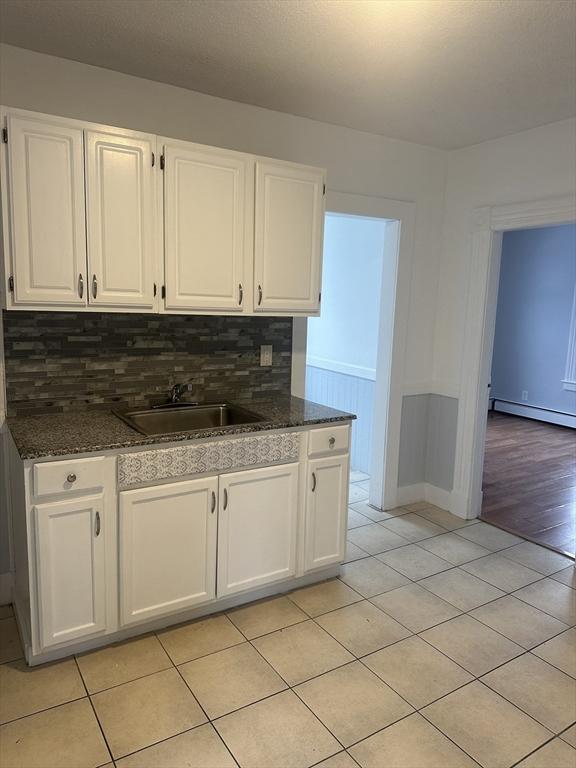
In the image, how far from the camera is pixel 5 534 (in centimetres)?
262

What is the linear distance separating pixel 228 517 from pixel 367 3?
2082 mm

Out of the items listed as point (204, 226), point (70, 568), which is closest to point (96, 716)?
point (70, 568)

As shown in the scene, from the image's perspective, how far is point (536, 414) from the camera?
22.5ft

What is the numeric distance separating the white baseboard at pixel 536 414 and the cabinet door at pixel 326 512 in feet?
15.4

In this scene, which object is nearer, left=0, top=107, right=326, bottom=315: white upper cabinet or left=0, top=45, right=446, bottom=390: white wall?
left=0, top=107, right=326, bottom=315: white upper cabinet

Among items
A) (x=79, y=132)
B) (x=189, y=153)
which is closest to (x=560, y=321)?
(x=189, y=153)

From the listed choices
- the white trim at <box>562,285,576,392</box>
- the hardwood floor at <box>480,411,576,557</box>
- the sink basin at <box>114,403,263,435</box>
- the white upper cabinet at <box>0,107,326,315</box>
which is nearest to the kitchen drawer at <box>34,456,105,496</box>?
the sink basin at <box>114,403,263,435</box>

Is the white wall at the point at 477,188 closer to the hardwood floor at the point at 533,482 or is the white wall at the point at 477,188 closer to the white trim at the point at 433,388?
the white trim at the point at 433,388

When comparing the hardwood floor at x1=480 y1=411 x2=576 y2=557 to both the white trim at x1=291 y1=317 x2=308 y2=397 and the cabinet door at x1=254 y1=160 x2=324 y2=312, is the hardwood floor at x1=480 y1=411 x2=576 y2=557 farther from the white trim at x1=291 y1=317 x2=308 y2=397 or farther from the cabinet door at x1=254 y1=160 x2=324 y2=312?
the cabinet door at x1=254 y1=160 x2=324 y2=312

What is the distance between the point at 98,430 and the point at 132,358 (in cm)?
55

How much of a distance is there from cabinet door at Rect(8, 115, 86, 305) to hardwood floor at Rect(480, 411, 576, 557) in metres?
3.10

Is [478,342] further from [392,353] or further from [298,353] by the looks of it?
[298,353]

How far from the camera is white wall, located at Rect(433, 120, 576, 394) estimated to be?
3.11 metres

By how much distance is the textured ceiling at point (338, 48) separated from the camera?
1979 millimetres
